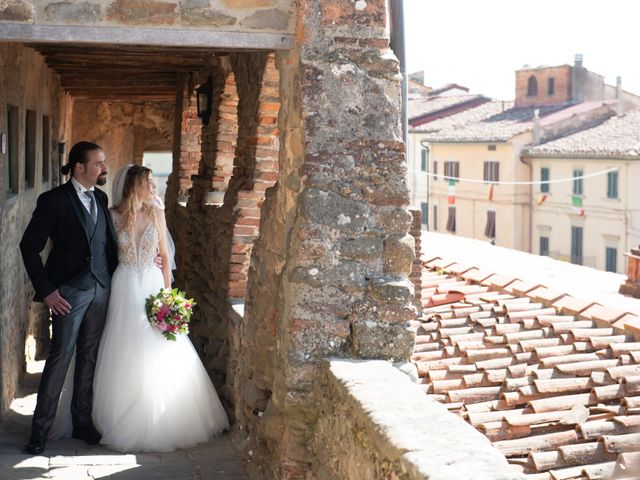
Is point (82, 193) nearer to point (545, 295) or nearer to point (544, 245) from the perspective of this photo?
point (545, 295)

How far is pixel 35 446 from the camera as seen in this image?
5.41m

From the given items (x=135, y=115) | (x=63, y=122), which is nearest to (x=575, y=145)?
(x=135, y=115)

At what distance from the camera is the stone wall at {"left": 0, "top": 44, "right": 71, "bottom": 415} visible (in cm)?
609

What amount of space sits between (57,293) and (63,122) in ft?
22.3

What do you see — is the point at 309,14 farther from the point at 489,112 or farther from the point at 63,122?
the point at 489,112

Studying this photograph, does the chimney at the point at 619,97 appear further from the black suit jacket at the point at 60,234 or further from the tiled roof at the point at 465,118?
the black suit jacket at the point at 60,234

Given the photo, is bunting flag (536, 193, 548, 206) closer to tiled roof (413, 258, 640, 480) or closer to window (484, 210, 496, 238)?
window (484, 210, 496, 238)

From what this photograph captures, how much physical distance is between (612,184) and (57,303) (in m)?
31.1

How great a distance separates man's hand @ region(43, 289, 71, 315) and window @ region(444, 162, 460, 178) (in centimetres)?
3692

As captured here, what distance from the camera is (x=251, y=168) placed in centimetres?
664

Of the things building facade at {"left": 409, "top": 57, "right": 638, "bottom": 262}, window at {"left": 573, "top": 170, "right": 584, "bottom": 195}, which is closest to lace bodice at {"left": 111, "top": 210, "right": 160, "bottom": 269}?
window at {"left": 573, "top": 170, "right": 584, "bottom": 195}

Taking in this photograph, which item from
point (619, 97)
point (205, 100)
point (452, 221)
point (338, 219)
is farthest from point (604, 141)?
point (338, 219)

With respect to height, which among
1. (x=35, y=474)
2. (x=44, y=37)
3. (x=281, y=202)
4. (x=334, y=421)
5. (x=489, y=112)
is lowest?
(x=35, y=474)

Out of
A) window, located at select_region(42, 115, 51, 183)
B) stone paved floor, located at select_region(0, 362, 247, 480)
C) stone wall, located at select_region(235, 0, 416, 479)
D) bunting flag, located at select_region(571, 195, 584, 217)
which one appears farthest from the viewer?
bunting flag, located at select_region(571, 195, 584, 217)
